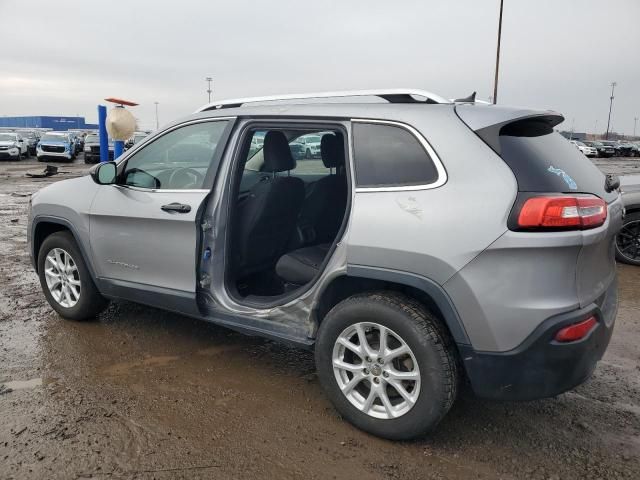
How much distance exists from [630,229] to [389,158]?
5439mm

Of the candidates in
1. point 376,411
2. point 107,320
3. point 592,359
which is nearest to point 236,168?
point 376,411

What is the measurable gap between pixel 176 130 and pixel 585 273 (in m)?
2.76

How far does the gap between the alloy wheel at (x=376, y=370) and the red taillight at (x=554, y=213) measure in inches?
33.1

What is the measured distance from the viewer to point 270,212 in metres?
3.79

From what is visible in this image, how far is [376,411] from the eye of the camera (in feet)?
9.18

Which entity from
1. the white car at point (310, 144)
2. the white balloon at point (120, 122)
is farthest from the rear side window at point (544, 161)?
the white balloon at point (120, 122)

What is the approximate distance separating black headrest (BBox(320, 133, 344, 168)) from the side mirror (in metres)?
1.58

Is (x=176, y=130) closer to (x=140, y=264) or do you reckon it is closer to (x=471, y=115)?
(x=140, y=264)

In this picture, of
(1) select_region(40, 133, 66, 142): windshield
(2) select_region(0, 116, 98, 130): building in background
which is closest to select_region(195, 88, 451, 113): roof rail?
(1) select_region(40, 133, 66, 142): windshield

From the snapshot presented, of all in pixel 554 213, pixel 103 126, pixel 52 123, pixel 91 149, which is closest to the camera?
pixel 554 213

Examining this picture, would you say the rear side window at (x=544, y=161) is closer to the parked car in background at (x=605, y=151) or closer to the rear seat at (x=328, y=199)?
the rear seat at (x=328, y=199)

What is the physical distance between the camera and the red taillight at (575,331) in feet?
7.76

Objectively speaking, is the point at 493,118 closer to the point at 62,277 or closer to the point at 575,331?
the point at 575,331

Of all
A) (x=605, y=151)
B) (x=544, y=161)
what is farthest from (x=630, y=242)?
(x=605, y=151)
